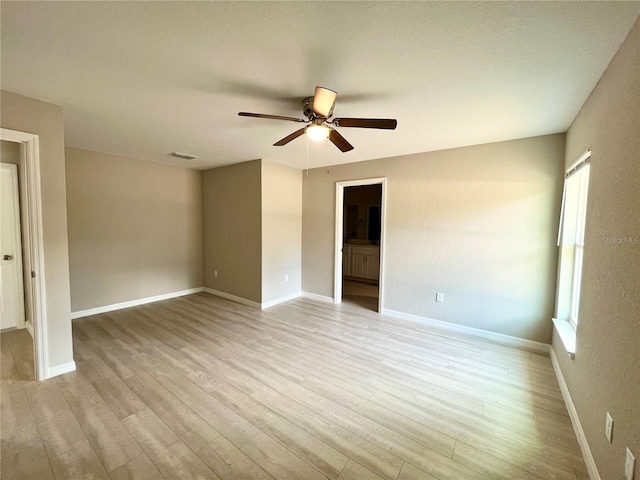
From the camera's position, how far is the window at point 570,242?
2.33 meters

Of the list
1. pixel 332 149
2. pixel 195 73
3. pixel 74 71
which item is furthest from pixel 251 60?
pixel 332 149

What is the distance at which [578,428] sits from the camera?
5.57 ft

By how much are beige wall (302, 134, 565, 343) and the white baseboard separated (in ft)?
2.41

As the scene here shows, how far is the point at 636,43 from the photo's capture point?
1189mm

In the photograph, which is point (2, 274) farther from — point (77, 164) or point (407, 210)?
point (407, 210)

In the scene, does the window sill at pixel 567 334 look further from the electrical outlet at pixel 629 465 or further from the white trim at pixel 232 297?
the white trim at pixel 232 297

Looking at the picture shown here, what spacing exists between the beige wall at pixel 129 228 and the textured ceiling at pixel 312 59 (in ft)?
4.60

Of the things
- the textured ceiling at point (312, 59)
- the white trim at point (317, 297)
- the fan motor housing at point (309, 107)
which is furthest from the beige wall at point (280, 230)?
the fan motor housing at point (309, 107)

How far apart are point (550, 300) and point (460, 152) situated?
198 centimetres

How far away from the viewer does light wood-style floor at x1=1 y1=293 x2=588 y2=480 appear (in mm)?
1475

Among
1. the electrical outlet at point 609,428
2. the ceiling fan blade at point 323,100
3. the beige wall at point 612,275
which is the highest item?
the ceiling fan blade at point 323,100

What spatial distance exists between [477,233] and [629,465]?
240 cm

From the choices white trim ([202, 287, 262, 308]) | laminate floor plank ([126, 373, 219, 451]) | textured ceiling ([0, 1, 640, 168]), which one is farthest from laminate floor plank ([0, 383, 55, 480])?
white trim ([202, 287, 262, 308])

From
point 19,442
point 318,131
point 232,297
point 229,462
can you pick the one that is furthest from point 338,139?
point 232,297
